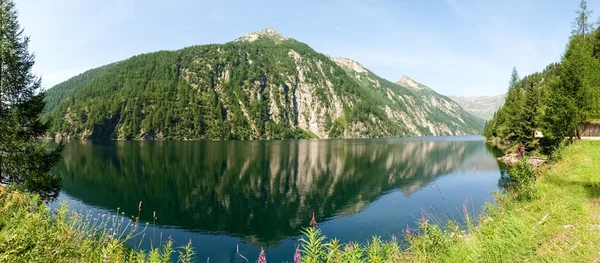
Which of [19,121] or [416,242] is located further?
[19,121]

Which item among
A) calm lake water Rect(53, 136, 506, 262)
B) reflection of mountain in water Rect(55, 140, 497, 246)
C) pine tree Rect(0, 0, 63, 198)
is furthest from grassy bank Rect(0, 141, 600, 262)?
reflection of mountain in water Rect(55, 140, 497, 246)

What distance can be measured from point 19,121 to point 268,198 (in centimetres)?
2792

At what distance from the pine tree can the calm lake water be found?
399 inches

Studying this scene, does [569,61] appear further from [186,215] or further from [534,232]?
[186,215]

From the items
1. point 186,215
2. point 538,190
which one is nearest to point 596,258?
point 538,190

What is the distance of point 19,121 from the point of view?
24.0 metres

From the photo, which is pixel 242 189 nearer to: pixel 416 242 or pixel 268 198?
pixel 268 198

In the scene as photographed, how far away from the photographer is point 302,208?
3781 centimetres

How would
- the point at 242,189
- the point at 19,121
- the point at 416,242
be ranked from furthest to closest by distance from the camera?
the point at 242,189 < the point at 19,121 < the point at 416,242

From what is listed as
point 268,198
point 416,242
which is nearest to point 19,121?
point 268,198

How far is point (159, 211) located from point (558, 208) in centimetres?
3679

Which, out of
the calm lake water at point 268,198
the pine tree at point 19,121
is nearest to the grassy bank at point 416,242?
the calm lake water at point 268,198

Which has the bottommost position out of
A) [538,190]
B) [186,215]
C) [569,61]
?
[186,215]

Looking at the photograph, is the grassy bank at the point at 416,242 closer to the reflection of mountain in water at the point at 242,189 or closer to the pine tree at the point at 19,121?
the pine tree at the point at 19,121
